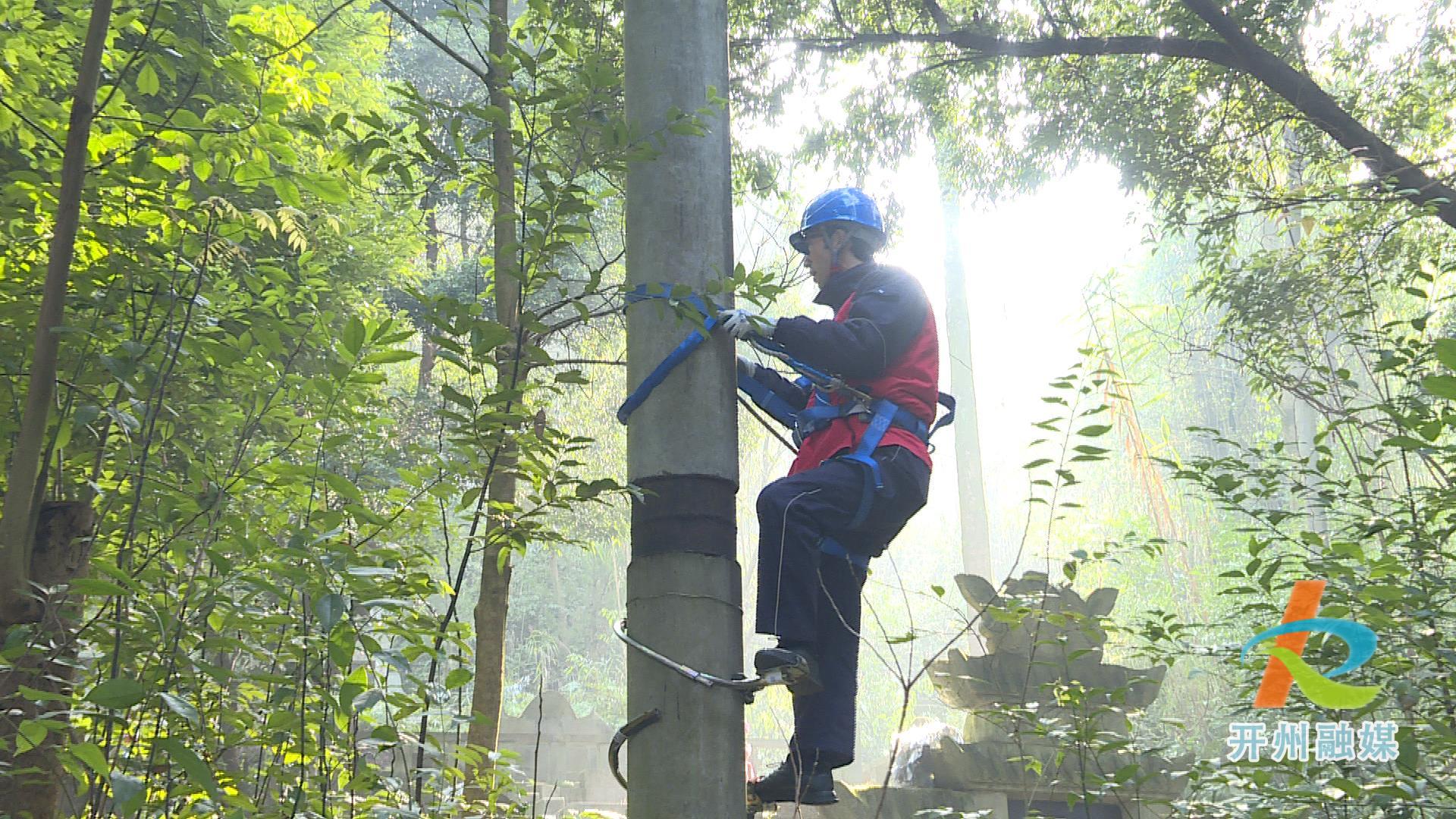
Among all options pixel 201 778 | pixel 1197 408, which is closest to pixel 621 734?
pixel 201 778

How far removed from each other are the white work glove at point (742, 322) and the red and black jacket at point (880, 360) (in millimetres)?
605

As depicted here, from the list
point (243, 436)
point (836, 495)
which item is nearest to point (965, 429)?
point (836, 495)

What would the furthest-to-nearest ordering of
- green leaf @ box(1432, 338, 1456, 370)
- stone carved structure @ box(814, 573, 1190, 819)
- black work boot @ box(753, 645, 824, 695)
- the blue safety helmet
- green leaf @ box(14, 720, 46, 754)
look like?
stone carved structure @ box(814, 573, 1190, 819)
the blue safety helmet
black work boot @ box(753, 645, 824, 695)
green leaf @ box(14, 720, 46, 754)
green leaf @ box(1432, 338, 1456, 370)

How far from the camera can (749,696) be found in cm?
185

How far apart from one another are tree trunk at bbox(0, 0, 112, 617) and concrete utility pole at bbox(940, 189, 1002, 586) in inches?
734

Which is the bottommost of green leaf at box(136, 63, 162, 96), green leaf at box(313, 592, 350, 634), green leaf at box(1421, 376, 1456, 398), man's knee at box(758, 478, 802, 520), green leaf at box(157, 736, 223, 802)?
green leaf at box(157, 736, 223, 802)

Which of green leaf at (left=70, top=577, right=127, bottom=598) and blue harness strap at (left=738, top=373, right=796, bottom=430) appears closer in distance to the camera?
green leaf at (left=70, top=577, right=127, bottom=598)

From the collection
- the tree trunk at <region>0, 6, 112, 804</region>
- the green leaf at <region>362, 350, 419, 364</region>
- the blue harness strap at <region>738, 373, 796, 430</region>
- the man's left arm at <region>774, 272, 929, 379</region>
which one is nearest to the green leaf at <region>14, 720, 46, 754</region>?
the tree trunk at <region>0, 6, 112, 804</region>

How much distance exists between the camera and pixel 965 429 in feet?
67.8

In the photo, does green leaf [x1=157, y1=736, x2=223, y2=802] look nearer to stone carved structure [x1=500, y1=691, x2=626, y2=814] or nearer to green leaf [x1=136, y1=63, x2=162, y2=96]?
green leaf [x1=136, y1=63, x2=162, y2=96]

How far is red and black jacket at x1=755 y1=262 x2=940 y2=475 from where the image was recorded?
2.77m

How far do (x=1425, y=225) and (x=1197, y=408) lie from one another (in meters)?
21.6

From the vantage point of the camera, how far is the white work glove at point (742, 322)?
197cm

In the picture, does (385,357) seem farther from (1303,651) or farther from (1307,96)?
(1307,96)
